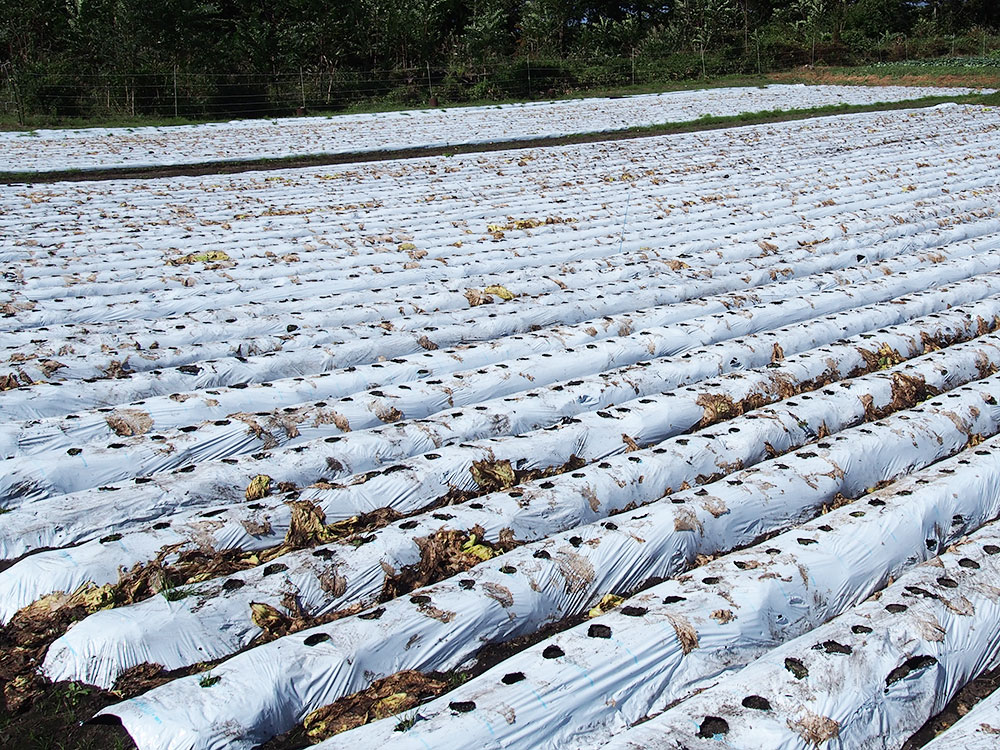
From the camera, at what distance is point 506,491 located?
10.7ft

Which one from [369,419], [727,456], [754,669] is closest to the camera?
[754,669]

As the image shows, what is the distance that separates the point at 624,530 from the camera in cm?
298

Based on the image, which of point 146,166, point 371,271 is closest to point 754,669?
point 371,271

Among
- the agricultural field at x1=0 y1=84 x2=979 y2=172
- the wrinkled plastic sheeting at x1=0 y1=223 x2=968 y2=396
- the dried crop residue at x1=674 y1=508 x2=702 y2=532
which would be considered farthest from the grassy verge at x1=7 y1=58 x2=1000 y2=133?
the dried crop residue at x1=674 y1=508 x2=702 y2=532

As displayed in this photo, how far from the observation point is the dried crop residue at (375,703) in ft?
7.48

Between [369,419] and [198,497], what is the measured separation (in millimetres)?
887

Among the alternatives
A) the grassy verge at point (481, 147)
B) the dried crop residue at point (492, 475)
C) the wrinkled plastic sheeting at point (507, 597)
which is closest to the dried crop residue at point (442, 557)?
the wrinkled plastic sheeting at point (507, 597)

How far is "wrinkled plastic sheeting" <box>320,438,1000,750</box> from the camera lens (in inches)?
85.2

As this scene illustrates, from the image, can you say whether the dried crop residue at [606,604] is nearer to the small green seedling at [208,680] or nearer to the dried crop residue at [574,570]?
the dried crop residue at [574,570]

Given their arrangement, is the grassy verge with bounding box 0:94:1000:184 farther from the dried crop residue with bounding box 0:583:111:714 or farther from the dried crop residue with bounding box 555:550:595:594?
the dried crop residue with bounding box 555:550:595:594

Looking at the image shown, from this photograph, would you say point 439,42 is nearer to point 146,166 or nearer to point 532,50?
point 532,50

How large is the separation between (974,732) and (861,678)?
0.90 feet

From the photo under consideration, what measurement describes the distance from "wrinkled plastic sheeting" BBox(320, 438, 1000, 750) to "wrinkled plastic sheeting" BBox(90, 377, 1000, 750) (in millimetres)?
182

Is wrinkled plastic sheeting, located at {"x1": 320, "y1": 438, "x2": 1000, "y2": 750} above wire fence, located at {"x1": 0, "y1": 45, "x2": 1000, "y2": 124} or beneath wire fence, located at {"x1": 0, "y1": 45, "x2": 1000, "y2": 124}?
beneath
